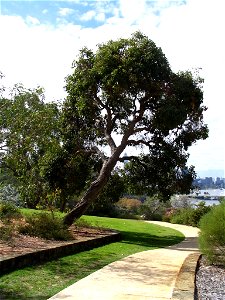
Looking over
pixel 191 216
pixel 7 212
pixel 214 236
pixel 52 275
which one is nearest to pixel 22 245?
pixel 52 275

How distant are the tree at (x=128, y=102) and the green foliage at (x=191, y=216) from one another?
871cm

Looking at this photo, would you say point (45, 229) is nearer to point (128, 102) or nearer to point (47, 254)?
point (47, 254)

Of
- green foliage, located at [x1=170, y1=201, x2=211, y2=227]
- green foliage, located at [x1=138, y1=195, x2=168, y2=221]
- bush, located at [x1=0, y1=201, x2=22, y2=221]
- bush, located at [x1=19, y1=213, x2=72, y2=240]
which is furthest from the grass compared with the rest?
green foliage, located at [x1=138, y1=195, x2=168, y2=221]

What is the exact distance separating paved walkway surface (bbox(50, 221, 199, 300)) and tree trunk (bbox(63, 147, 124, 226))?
4103mm

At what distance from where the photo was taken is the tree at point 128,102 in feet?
47.9

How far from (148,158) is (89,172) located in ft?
8.23

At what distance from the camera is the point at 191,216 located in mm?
25203

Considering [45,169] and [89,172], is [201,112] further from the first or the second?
[45,169]

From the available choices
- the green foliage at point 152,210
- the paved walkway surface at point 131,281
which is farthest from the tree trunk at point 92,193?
the green foliage at point 152,210

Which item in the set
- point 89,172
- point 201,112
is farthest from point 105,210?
point 201,112

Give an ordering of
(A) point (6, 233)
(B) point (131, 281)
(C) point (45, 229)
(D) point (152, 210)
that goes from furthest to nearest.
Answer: (D) point (152, 210)
(C) point (45, 229)
(A) point (6, 233)
(B) point (131, 281)

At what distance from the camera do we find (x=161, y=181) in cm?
1622

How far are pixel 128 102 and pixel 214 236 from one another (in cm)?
708

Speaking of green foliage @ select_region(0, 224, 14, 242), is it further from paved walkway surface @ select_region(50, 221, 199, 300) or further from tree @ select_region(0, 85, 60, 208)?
paved walkway surface @ select_region(50, 221, 199, 300)
